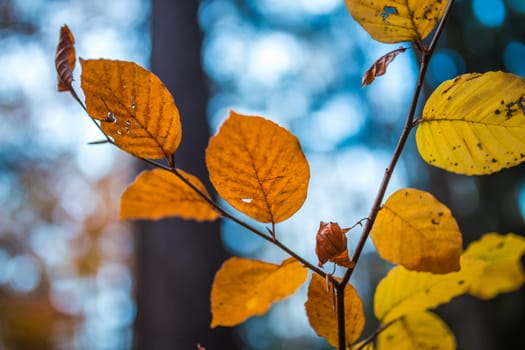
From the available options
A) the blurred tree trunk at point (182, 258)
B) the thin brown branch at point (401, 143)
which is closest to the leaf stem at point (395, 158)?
the thin brown branch at point (401, 143)

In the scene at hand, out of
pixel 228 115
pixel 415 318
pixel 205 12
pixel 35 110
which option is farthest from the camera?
pixel 35 110

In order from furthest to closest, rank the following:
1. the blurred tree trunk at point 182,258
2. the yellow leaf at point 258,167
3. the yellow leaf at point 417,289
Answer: the blurred tree trunk at point 182,258
the yellow leaf at point 417,289
the yellow leaf at point 258,167

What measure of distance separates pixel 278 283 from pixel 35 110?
5.63 m

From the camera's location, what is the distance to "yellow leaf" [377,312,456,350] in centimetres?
36

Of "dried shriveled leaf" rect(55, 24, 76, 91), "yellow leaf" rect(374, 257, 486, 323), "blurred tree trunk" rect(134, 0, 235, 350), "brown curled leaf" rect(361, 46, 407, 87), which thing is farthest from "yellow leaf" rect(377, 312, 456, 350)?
"blurred tree trunk" rect(134, 0, 235, 350)

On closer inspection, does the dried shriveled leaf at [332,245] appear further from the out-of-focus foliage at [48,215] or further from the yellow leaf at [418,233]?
the out-of-focus foliage at [48,215]

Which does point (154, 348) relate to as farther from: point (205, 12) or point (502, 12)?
point (205, 12)

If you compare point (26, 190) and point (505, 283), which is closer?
point (505, 283)

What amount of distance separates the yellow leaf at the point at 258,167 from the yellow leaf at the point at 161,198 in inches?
2.5

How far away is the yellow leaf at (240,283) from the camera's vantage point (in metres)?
0.30

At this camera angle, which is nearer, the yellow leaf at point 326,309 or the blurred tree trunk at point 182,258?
the yellow leaf at point 326,309

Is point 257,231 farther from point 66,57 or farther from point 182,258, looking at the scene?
point 182,258

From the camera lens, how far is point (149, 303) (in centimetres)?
170

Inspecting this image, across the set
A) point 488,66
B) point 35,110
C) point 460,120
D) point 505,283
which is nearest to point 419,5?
point 460,120
